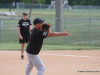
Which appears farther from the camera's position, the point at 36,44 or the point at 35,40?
the point at 36,44

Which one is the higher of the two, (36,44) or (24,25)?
(24,25)

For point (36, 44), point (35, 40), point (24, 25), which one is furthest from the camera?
point (24, 25)

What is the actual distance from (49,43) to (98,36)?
12.5 ft

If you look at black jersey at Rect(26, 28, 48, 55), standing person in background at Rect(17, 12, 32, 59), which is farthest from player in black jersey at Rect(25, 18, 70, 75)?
standing person in background at Rect(17, 12, 32, 59)

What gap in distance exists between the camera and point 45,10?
154 ft

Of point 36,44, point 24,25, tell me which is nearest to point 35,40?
point 36,44

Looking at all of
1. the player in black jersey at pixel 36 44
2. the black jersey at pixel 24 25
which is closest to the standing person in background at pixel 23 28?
the black jersey at pixel 24 25

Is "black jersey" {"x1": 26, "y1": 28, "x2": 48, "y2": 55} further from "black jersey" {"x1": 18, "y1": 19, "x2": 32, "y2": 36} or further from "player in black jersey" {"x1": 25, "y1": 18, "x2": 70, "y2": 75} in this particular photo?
"black jersey" {"x1": 18, "y1": 19, "x2": 32, "y2": 36}

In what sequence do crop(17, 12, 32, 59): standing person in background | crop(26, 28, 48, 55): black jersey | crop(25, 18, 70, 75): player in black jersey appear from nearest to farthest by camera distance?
crop(26, 28, 48, 55): black jersey
crop(25, 18, 70, 75): player in black jersey
crop(17, 12, 32, 59): standing person in background

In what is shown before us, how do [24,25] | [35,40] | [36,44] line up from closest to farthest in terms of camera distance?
[35,40], [36,44], [24,25]

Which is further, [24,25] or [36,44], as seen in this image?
[24,25]

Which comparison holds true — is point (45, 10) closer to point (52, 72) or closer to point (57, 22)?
point (57, 22)

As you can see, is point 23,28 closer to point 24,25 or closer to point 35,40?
point 24,25

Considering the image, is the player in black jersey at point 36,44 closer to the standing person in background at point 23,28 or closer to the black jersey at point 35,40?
the black jersey at point 35,40
